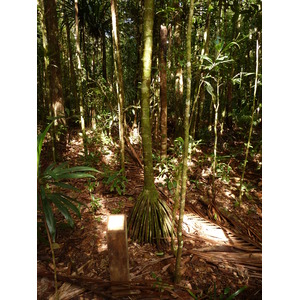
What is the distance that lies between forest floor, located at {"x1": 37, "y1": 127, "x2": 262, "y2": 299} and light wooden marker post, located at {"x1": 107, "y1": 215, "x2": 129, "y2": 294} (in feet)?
0.46

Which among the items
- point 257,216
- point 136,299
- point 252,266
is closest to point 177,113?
point 257,216

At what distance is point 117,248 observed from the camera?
1.70 metres

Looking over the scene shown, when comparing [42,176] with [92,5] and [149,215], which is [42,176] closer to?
[149,215]

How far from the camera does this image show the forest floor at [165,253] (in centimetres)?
187

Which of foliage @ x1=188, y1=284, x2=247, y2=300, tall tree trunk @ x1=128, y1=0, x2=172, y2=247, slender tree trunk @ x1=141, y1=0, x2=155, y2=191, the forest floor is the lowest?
foliage @ x1=188, y1=284, x2=247, y2=300

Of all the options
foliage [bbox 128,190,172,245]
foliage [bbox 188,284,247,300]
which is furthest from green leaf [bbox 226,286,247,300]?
foliage [bbox 128,190,172,245]

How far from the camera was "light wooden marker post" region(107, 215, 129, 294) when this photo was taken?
166 centimetres

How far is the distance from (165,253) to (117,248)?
2.84ft

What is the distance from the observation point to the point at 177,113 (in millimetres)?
5391

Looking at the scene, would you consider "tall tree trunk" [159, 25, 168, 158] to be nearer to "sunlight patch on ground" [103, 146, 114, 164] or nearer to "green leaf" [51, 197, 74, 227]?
"sunlight patch on ground" [103, 146, 114, 164]

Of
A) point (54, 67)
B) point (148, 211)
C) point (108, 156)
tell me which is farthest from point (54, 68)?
point (148, 211)

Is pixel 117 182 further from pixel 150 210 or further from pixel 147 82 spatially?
pixel 147 82

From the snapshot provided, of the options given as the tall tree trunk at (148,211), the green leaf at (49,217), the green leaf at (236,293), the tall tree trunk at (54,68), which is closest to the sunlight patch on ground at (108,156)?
the tall tree trunk at (54,68)
